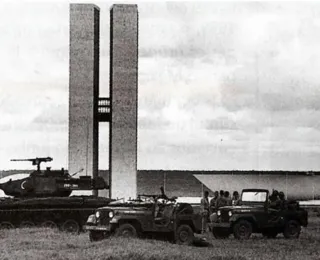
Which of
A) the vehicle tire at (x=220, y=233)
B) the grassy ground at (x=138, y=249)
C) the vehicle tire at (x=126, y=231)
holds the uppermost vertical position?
the vehicle tire at (x=126, y=231)

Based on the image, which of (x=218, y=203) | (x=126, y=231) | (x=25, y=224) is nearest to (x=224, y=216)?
(x=218, y=203)

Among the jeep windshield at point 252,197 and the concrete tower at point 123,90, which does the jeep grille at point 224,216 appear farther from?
the concrete tower at point 123,90

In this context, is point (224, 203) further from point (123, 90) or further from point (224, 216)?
point (123, 90)

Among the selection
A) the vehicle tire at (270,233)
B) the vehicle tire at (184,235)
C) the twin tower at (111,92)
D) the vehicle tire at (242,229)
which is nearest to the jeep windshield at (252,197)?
the vehicle tire at (270,233)

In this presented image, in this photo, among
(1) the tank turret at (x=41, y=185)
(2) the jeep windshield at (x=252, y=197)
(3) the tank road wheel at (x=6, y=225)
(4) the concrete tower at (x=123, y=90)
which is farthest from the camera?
(4) the concrete tower at (x=123, y=90)

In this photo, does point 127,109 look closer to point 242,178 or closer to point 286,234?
point 286,234

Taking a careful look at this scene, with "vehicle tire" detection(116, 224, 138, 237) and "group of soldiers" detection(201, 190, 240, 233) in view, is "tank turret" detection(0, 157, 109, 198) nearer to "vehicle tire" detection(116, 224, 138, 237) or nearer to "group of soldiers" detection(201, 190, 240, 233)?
"group of soldiers" detection(201, 190, 240, 233)

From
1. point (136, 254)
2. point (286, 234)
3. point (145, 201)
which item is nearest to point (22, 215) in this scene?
point (145, 201)
